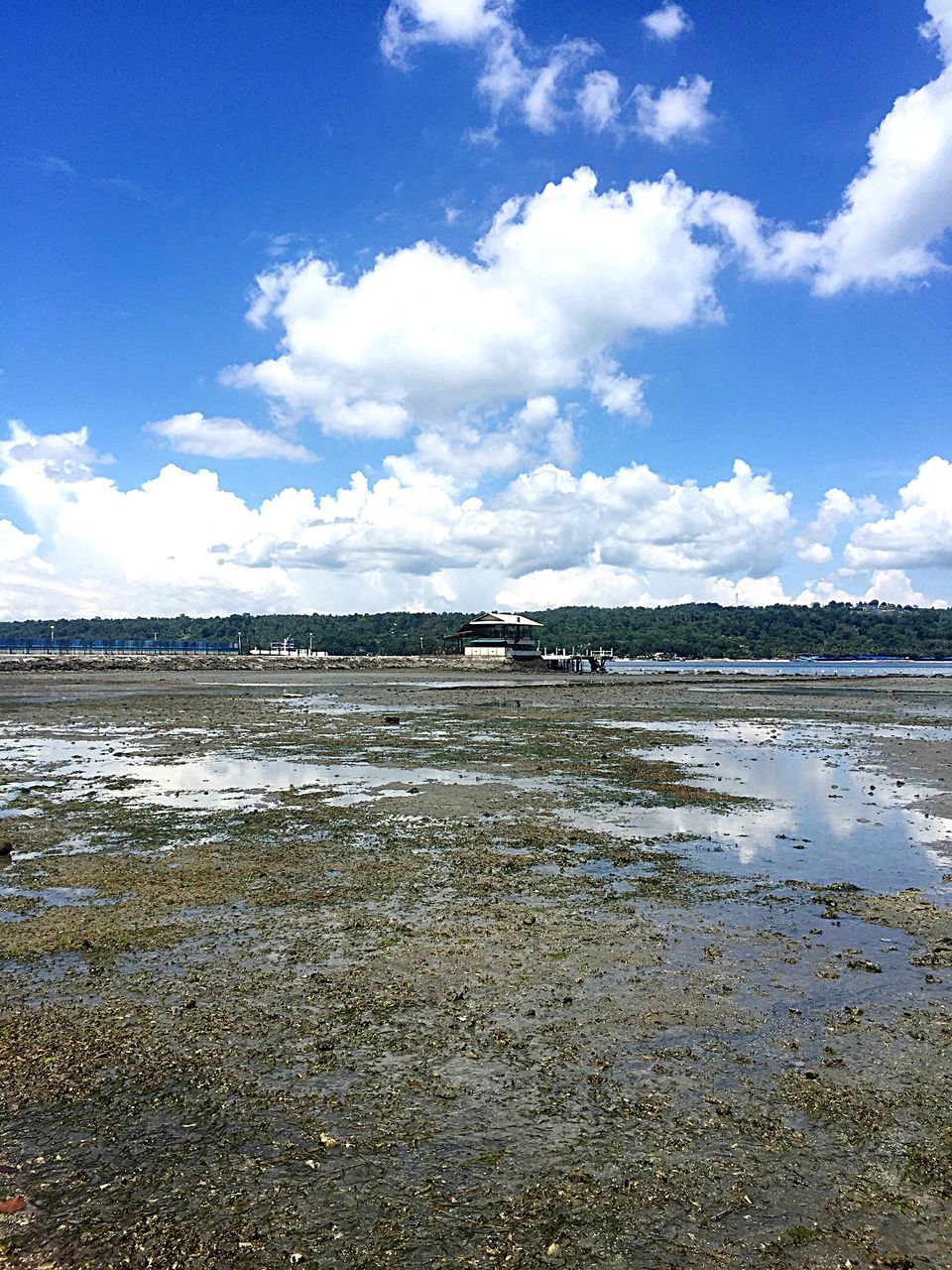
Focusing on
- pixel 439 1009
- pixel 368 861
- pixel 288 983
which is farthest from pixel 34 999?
pixel 368 861

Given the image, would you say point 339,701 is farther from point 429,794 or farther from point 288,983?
point 288,983

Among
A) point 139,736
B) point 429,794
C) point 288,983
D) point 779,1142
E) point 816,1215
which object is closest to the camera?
point 816,1215

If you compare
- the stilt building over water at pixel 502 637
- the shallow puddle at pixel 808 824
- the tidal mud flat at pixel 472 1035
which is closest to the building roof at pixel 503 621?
the stilt building over water at pixel 502 637

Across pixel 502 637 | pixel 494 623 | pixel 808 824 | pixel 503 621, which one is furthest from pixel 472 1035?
pixel 502 637

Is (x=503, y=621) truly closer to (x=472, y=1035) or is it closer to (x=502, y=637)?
(x=502, y=637)

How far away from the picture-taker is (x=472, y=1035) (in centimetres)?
802

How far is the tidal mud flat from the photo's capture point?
5367 millimetres

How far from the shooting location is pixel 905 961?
10.2m

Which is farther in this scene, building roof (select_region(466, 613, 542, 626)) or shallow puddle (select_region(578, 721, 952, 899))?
building roof (select_region(466, 613, 542, 626))

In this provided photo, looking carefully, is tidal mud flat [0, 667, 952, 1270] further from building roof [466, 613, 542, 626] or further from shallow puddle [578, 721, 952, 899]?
building roof [466, 613, 542, 626]

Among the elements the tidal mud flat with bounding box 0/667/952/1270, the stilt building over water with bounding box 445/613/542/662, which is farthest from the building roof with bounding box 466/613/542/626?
the tidal mud flat with bounding box 0/667/952/1270

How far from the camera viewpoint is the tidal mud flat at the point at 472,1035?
5.37m

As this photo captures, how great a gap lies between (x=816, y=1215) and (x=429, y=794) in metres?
16.8

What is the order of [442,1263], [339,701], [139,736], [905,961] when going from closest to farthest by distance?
[442,1263], [905,961], [139,736], [339,701]
